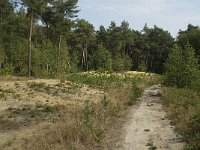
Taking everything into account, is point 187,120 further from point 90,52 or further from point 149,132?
point 90,52

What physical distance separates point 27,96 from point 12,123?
7.51m

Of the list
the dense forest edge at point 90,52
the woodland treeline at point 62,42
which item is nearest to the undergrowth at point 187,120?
the dense forest edge at point 90,52

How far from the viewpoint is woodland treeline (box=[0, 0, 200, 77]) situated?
185 ft

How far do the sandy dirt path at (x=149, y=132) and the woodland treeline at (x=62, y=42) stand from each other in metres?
17.6

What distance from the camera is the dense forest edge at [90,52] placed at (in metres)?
19.8

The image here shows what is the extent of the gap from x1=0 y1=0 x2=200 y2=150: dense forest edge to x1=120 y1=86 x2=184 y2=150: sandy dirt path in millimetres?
474

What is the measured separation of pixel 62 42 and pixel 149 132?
204ft

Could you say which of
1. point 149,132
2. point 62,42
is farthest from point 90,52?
point 149,132

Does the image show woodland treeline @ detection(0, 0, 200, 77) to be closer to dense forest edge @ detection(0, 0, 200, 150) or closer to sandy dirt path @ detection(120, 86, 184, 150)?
dense forest edge @ detection(0, 0, 200, 150)

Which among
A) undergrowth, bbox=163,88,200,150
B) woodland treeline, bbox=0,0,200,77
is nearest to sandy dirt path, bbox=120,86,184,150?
undergrowth, bbox=163,88,200,150

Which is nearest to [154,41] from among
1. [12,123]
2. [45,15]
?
[45,15]

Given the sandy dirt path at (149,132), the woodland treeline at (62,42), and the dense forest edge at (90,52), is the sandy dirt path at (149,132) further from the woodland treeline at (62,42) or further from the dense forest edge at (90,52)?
the woodland treeline at (62,42)

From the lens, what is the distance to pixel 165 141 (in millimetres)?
13734

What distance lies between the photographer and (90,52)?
103 meters
